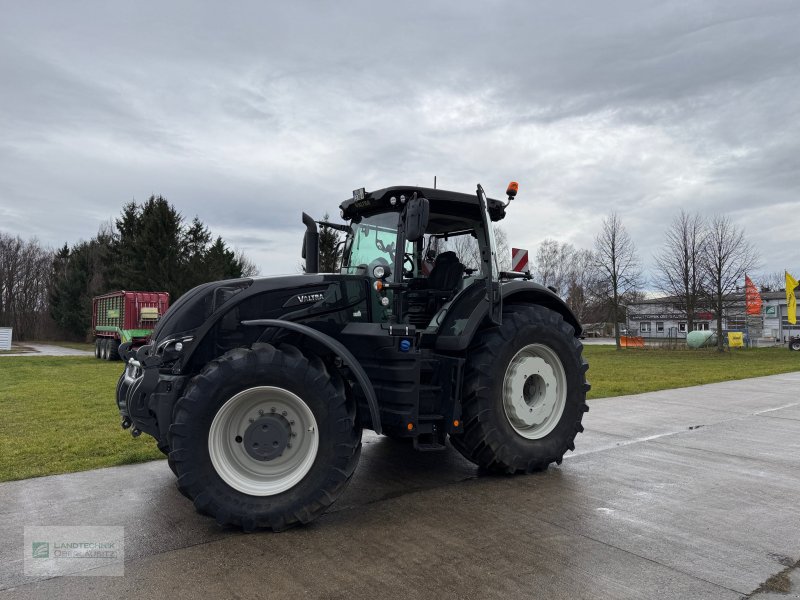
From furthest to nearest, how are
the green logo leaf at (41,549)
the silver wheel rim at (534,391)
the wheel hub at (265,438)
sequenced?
the silver wheel rim at (534,391) < the wheel hub at (265,438) < the green logo leaf at (41,549)

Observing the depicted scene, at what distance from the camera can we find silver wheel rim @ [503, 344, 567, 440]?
495 centimetres

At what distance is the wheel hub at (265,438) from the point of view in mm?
3748

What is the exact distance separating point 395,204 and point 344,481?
227 cm

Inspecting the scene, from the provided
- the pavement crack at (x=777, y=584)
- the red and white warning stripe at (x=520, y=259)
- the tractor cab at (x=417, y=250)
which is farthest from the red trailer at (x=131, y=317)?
the pavement crack at (x=777, y=584)

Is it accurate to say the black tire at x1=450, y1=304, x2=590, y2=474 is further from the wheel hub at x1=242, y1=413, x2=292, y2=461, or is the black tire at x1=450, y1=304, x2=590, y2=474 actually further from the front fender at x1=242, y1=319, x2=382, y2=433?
the wheel hub at x1=242, y1=413, x2=292, y2=461

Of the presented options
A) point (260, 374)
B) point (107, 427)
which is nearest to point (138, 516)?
point (260, 374)

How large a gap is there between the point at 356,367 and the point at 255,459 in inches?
35.0

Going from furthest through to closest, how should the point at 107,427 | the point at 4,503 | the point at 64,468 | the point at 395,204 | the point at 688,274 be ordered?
the point at 688,274 < the point at 107,427 < the point at 64,468 < the point at 395,204 < the point at 4,503

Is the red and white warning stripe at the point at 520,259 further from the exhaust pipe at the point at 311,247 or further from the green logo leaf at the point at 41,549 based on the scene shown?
the green logo leaf at the point at 41,549

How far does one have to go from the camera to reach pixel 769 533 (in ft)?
12.1

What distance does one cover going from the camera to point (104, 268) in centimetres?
4016

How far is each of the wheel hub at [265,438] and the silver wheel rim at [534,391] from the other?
6.54 ft

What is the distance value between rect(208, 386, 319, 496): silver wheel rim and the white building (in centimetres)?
3074

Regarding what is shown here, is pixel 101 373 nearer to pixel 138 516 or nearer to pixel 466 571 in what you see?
pixel 138 516
